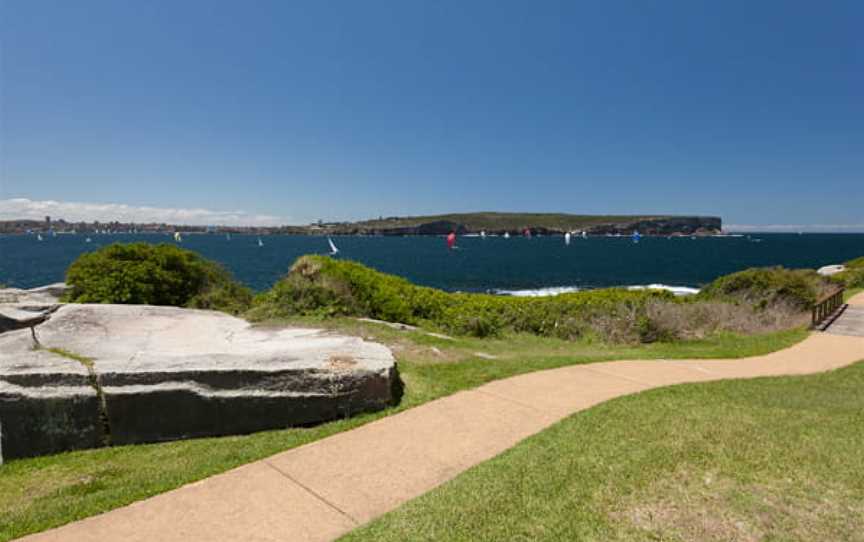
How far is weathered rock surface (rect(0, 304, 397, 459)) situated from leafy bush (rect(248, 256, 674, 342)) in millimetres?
4316

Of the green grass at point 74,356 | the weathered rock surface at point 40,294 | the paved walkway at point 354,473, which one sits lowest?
the paved walkway at point 354,473

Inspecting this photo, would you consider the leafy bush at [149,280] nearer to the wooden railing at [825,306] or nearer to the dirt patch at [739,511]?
the dirt patch at [739,511]

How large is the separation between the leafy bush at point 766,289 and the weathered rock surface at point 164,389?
15.8 m

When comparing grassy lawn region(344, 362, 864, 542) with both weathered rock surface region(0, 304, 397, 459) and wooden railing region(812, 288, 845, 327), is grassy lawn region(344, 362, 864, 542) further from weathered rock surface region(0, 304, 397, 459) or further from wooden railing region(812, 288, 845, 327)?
wooden railing region(812, 288, 845, 327)

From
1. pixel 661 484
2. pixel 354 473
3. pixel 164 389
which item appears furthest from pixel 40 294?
pixel 661 484

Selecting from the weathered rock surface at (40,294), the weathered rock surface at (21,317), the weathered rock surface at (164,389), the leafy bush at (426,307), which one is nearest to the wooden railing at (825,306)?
the leafy bush at (426,307)

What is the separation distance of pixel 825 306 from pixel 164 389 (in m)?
17.9

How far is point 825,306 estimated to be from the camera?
Answer: 45.4ft

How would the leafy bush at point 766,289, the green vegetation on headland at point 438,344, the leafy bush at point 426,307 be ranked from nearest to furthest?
the green vegetation on headland at point 438,344 → the leafy bush at point 426,307 → the leafy bush at point 766,289

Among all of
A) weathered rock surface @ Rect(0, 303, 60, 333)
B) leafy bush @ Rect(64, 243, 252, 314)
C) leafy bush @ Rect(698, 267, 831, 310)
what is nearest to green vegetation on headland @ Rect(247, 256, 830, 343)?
leafy bush @ Rect(64, 243, 252, 314)

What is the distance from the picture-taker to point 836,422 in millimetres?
4969

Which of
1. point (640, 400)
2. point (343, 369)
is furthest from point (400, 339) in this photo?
point (640, 400)

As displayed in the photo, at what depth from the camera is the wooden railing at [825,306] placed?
12743 mm

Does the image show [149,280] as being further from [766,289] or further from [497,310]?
[766,289]
